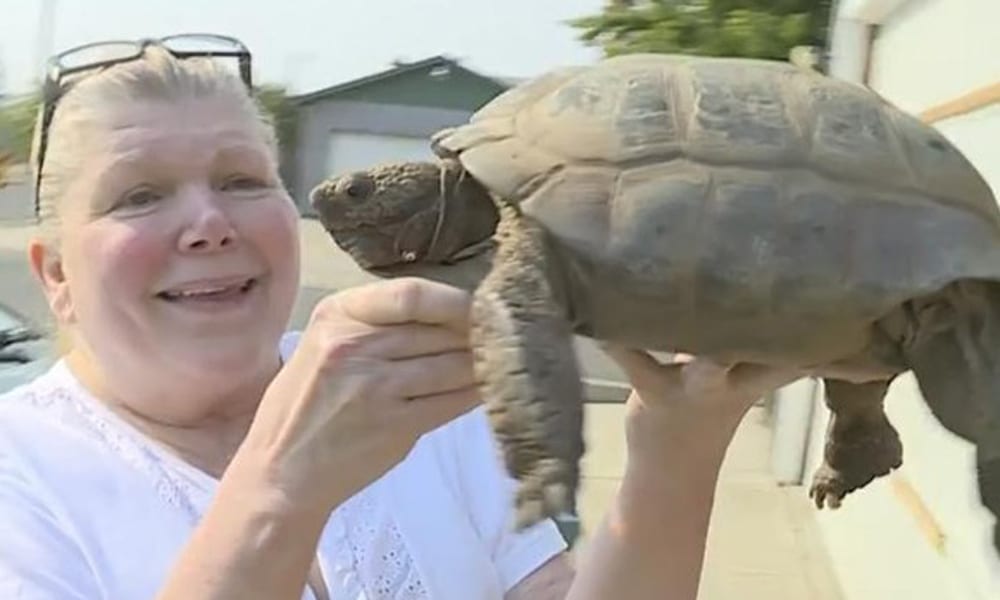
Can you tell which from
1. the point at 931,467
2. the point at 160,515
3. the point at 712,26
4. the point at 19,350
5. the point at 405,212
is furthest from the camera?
the point at 712,26

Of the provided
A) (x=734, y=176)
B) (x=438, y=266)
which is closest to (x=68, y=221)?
(x=438, y=266)

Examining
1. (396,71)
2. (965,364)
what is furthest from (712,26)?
(965,364)

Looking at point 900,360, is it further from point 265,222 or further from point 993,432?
point 265,222

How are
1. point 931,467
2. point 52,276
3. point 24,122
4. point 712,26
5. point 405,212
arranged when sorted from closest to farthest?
point 405,212 → point 52,276 → point 24,122 → point 931,467 → point 712,26

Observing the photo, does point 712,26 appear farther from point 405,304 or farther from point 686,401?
point 405,304

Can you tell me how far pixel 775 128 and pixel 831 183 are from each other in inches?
2.8

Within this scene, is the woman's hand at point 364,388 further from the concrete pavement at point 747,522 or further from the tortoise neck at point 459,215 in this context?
the concrete pavement at point 747,522

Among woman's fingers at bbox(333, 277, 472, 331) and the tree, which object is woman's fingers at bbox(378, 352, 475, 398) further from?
the tree

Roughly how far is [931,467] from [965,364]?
2.54 metres

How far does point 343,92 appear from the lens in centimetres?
1532

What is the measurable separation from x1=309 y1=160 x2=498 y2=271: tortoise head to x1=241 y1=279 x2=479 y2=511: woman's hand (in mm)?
100

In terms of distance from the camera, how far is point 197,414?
2.07 metres

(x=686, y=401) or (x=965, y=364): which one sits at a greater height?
(x=965, y=364)

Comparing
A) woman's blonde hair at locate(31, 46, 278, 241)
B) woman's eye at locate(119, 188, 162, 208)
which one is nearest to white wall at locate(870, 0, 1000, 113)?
woman's blonde hair at locate(31, 46, 278, 241)
